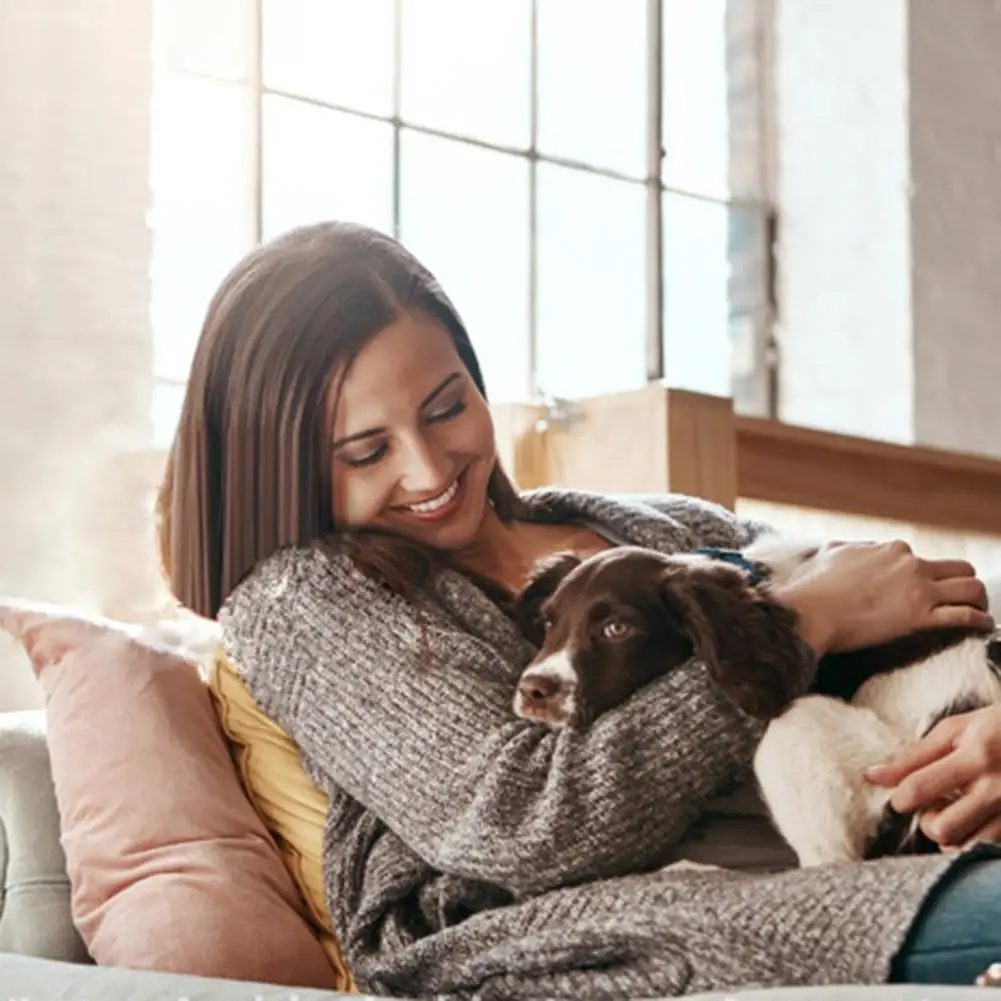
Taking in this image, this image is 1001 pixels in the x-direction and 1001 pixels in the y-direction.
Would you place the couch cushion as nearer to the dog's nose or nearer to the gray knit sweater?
the gray knit sweater

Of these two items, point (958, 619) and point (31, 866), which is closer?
point (958, 619)

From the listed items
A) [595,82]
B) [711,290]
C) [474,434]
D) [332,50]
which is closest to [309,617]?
[474,434]

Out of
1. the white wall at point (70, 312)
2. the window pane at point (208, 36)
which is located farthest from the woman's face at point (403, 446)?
the window pane at point (208, 36)

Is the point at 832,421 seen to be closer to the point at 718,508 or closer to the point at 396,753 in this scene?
the point at 718,508

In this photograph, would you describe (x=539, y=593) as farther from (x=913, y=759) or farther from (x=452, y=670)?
(x=913, y=759)

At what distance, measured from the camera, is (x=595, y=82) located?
10.7ft

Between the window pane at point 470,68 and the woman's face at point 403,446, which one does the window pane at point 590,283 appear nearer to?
the window pane at point 470,68

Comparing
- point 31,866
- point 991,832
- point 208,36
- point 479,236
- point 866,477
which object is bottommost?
point 31,866

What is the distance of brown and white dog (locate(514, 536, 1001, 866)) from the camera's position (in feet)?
3.98

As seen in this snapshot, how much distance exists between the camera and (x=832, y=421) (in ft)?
11.1

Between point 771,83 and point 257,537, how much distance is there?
2295 millimetres

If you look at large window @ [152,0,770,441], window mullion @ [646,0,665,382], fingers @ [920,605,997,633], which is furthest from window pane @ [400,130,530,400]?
fingers @ [920,605,997,633]

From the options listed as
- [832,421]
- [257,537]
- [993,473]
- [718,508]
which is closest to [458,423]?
[257,537]

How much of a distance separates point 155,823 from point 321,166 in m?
1.56
